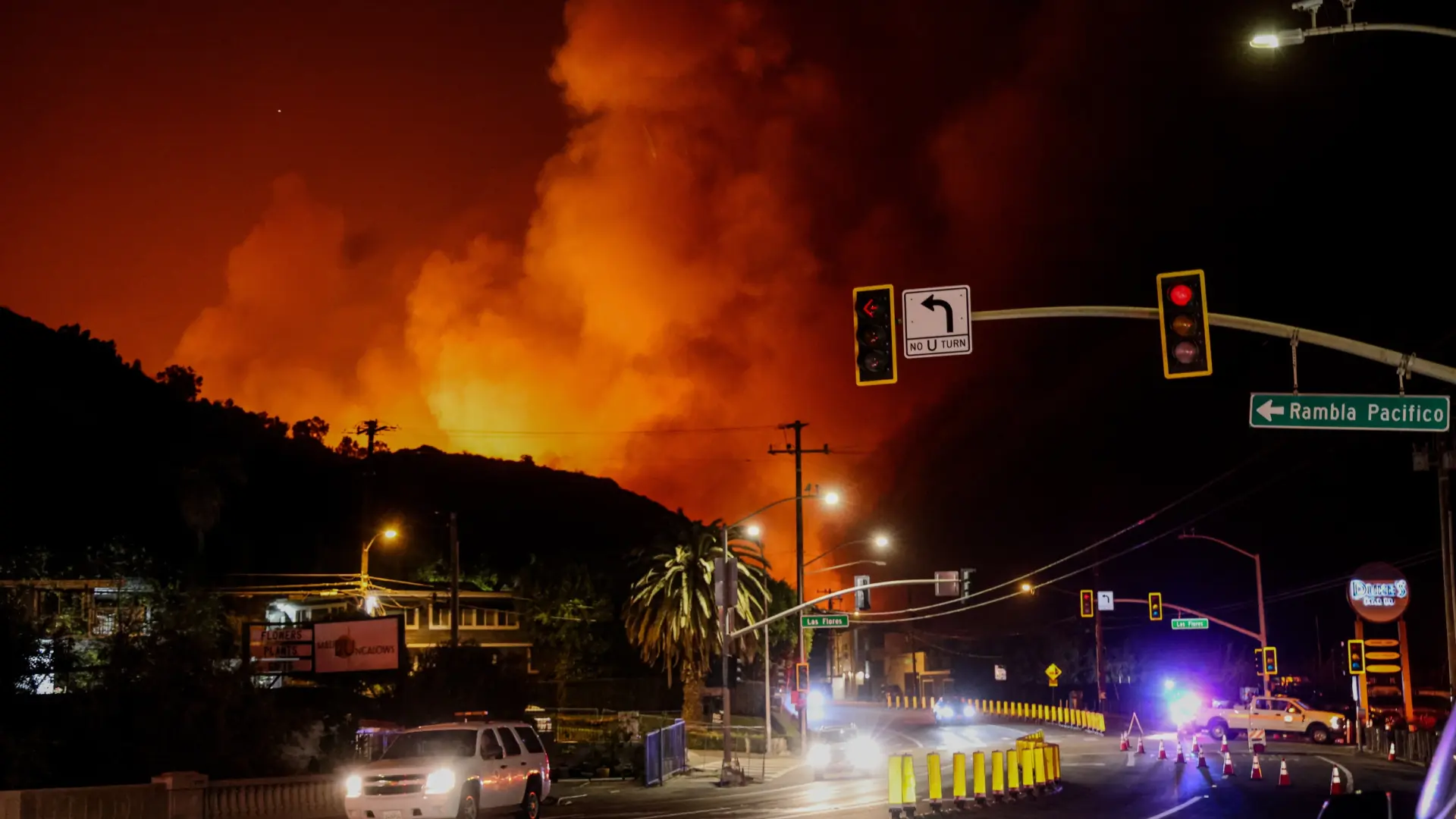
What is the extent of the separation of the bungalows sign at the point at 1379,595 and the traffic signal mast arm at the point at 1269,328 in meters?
25.3

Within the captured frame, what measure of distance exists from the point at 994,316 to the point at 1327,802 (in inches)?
351

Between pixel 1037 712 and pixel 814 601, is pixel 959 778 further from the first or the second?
pixel 1037 712

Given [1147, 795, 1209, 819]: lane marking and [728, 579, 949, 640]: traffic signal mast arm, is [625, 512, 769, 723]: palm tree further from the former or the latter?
[1147, 795, 1209, 819]: lane marking

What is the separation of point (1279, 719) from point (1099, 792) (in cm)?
2762

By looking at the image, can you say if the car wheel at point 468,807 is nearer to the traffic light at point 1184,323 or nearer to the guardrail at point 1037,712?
the traffic light at point 1184,323

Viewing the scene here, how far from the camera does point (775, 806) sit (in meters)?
28.8

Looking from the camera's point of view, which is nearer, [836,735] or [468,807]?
[468,807]

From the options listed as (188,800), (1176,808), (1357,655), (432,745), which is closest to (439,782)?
(432,745)

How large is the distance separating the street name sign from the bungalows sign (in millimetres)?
28092

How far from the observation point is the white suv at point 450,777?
20.8 metres

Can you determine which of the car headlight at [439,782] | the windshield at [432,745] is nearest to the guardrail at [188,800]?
the windshield at [432,745]

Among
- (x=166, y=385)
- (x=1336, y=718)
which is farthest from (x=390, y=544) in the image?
(x=1336, y=718)

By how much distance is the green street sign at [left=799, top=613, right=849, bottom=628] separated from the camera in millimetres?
48156

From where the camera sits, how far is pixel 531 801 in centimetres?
2416
